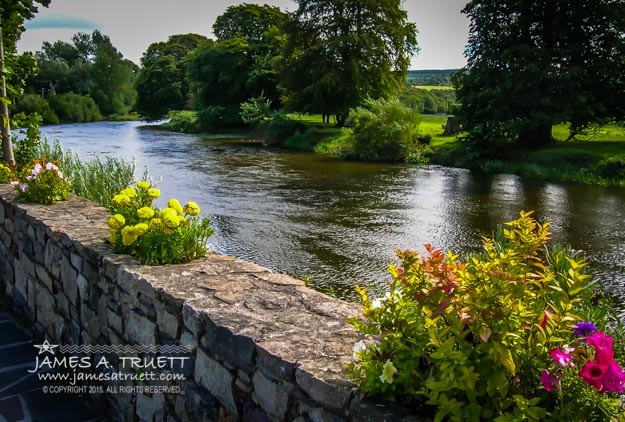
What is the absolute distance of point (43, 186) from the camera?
4836 mm

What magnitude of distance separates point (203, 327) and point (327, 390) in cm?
82

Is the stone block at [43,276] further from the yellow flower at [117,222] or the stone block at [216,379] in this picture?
the stone block at [216,379]

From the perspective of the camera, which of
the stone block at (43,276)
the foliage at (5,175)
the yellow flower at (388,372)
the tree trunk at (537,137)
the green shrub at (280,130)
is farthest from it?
the green shrub at (280,130)

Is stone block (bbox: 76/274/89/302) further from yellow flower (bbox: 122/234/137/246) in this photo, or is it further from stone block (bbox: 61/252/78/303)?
yellow flower (bbox: 122/234/137/246)

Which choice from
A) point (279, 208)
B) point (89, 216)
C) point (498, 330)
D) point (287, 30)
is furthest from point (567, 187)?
point (287, 30)

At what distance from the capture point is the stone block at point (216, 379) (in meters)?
2.22

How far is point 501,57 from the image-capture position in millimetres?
19516

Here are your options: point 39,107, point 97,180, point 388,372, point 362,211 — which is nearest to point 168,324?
point 388,372

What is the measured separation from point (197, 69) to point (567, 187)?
31828mm

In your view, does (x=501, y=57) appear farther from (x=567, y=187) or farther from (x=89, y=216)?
(x=89, y=216)

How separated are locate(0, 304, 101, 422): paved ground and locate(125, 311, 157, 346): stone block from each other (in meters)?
0.86

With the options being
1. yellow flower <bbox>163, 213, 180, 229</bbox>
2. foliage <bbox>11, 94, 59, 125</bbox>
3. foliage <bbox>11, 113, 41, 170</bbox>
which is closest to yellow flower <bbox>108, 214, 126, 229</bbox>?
yellow flower <bbox>163, 213, 180, 229</bbox>

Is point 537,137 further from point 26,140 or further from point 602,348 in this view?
point 602,348

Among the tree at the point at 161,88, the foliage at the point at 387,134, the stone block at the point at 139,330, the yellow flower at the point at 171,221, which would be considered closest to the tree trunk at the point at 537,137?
the foliage at the point at 387,134
